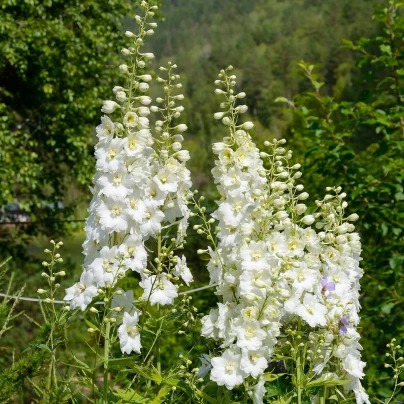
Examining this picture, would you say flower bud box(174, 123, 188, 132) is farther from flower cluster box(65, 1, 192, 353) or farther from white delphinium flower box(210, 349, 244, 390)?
white delphinium flower box(210, 349, 244, 390)

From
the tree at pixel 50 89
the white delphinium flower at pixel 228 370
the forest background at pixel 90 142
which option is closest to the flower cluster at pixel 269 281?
the white delphinium flower at pixel 228 370

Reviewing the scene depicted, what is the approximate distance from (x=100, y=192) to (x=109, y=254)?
0.18 metres

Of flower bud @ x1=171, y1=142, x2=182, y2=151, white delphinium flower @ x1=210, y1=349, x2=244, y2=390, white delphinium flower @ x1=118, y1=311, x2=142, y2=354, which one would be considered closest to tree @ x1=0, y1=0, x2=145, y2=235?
flower bud @ x1=171, y1=142, x2=182, y2=151

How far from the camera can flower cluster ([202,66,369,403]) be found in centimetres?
159

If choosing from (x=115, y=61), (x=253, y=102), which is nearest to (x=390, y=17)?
(x=115, y=61)

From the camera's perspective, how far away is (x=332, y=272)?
1.77 meters

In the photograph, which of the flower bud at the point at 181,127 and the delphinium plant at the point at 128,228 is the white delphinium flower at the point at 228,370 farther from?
the flower bud at the point at 181,127

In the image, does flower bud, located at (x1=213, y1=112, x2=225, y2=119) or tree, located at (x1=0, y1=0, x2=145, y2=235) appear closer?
flower bud, located at (x1=213, y1=112, x2=225, y2=119)

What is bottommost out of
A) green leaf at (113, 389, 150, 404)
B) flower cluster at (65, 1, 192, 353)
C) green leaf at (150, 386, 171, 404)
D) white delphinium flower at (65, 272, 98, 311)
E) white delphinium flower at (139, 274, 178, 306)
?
green leaf at (113, 389, 150, 404)

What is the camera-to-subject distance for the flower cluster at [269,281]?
1.59m

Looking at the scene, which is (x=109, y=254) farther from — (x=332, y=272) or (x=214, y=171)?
(x=332, y=272)

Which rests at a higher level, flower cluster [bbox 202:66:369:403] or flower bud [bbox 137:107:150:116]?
flower bud [bbox 137:107:150:116]

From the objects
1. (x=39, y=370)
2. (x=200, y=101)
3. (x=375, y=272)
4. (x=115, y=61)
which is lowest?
(x=200, y=101)

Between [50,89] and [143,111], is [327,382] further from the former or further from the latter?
[50,89]
